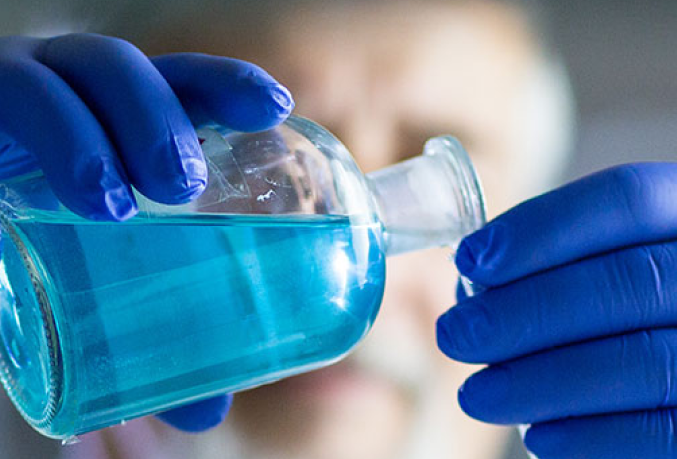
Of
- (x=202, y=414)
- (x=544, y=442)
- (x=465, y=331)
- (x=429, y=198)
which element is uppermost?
(x=429, y=198)

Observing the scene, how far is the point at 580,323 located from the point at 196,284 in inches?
15.5

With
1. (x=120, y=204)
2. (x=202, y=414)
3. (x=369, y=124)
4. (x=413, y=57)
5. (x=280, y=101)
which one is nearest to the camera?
(x=120, y=204)

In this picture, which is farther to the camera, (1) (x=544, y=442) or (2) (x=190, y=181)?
(1) (x=544, y=442)

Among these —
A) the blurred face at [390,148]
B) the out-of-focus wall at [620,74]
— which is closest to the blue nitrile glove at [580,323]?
the blurred face at [390,148]

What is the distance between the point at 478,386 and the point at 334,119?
2.70ft

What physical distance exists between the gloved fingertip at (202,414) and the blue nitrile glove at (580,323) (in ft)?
1.03

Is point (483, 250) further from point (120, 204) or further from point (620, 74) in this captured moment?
point (620, 74)

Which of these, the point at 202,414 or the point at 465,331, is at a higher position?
the point at 465,331

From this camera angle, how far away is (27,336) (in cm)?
59

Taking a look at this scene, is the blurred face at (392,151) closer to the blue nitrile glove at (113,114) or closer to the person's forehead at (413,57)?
the person's forehead at (413,57)

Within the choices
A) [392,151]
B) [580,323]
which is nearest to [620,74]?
[392,151]

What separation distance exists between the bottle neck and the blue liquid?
0.23 feet

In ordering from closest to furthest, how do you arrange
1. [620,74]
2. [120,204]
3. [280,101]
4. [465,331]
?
[120,204]
[280,101]
[465,331]
[620,74]

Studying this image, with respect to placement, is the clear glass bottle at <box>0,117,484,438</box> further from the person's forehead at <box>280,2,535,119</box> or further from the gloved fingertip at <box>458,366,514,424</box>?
the person's forehead at <box>280,2,535,119</box>
